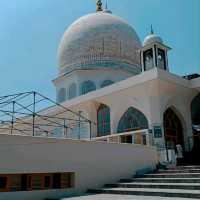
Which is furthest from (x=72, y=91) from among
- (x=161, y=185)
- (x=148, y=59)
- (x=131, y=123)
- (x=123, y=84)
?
(x=161, y=185)

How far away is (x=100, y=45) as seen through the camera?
23.9 metres

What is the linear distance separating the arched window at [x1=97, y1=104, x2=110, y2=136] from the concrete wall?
674 cm

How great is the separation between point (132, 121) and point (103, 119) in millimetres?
2444

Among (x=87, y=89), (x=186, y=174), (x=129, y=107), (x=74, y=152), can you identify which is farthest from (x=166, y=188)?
(x=87, y=89)

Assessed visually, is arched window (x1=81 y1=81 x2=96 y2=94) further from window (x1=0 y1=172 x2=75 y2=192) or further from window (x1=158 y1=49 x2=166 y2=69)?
window (x1=0 y1=172 x2=75 y2=192)

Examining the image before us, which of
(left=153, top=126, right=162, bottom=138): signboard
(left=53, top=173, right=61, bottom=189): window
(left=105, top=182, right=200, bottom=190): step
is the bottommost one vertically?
(left=105, top=182, right=200, bottom=190): step

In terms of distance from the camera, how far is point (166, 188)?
28.2 ft

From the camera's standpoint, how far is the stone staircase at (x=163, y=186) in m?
7.69

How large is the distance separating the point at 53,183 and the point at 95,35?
55.9 ft

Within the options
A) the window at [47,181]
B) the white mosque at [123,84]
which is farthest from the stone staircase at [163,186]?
the white mosque at [123,84]

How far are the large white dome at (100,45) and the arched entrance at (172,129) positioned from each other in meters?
7.76

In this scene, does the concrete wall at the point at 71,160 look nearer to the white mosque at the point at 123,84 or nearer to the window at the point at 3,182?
the window at the point at 3,182

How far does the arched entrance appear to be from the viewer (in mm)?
16484

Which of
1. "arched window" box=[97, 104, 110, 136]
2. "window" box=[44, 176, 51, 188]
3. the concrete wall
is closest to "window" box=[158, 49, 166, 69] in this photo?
"arched window" box=[97, 104, 110, 136]
